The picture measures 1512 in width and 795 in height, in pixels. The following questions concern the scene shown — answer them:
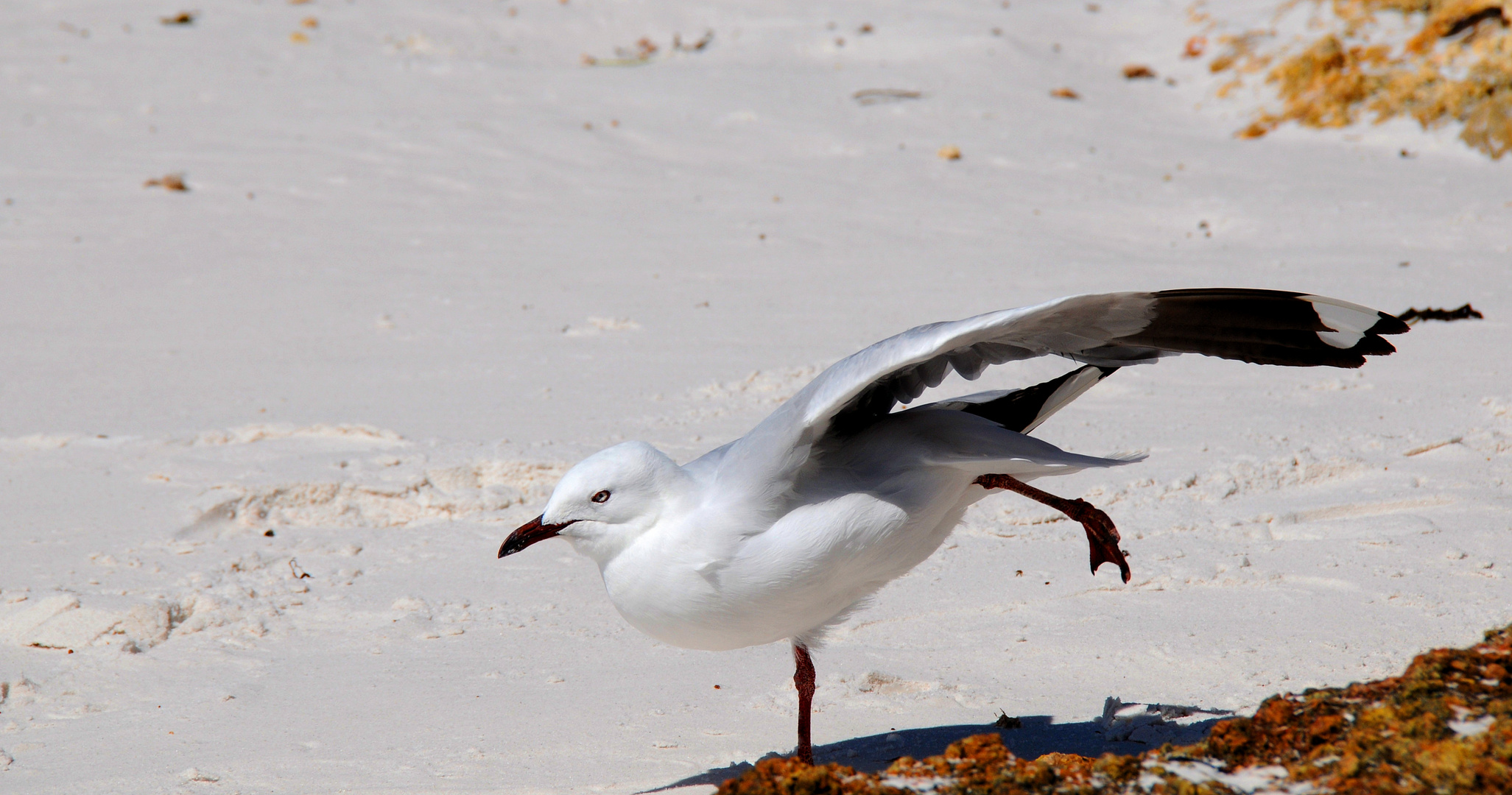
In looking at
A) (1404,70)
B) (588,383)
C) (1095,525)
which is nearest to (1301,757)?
(1095,525)

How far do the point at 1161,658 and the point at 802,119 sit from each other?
22.0ft

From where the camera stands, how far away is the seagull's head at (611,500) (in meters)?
3.13

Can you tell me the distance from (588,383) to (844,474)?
2.68m

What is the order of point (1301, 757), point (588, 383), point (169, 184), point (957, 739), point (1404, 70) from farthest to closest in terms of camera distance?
point (1404, 70)
point (169, 184)
point (588, 383)
point (957, 739)
point (1301, 757)

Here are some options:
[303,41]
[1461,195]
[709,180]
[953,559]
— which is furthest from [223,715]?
[303,41]

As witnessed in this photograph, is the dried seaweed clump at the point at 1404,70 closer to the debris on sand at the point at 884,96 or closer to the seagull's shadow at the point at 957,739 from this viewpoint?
the debris on sand at the point at 884,96

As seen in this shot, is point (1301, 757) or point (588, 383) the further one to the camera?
point (588, 383)

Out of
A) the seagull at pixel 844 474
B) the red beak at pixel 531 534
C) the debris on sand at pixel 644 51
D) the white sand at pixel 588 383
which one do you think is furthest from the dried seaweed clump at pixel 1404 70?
the red beak at pixel 531 534

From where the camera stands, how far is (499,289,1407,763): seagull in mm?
2932

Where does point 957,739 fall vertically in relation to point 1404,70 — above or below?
below

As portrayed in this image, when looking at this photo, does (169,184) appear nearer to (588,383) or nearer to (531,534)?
(588,383)

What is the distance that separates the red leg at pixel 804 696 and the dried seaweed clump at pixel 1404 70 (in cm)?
733

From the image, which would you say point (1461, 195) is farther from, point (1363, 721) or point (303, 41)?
point (303, 41)

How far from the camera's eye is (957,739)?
3.35 m
